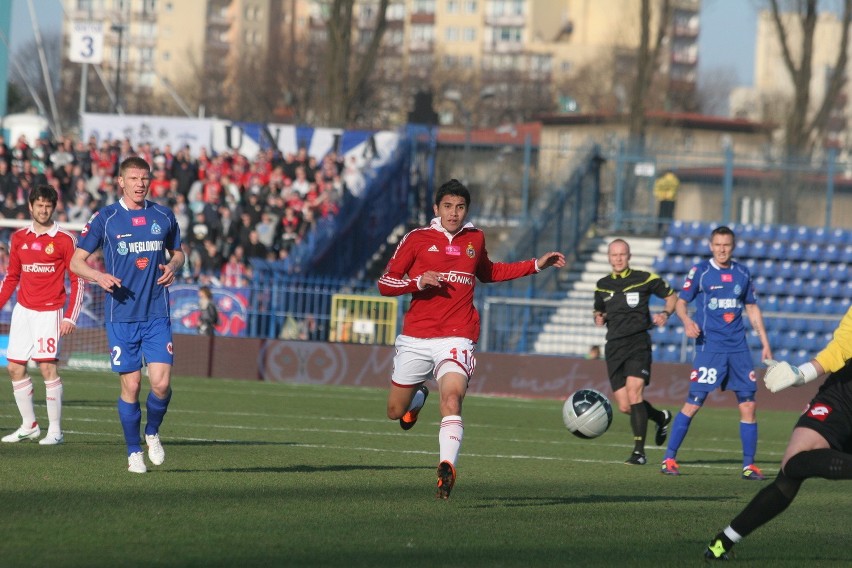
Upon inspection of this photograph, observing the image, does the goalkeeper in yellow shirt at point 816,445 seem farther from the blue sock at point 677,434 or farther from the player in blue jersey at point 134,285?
the blue sock at point 677,434

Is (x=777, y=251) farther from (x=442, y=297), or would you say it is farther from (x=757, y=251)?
(x=442, y=297)

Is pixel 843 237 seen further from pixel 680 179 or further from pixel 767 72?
pixel 767 72

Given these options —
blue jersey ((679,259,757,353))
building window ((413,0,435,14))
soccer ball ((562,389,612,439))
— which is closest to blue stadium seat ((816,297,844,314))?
blue jersey ((679,259,757,353))

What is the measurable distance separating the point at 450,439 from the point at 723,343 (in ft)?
15.5

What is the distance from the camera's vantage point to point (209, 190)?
98.7ft

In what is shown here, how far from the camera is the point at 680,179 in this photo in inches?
1395

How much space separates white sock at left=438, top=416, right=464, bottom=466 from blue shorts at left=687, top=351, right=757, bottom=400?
4.40 meters

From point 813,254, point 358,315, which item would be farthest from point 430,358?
point 813,254

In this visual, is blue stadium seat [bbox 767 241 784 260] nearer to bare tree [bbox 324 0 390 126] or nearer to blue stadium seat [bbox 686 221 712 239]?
blue stadium seat [bbox 686 221 712 239]

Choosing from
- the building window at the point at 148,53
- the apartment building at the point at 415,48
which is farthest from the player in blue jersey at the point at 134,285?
the building window at the point at 148,53

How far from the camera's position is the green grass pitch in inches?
282

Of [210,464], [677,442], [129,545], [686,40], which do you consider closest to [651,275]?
[677,442]

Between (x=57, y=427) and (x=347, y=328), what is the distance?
1286 cm

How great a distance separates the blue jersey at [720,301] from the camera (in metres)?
12.9
